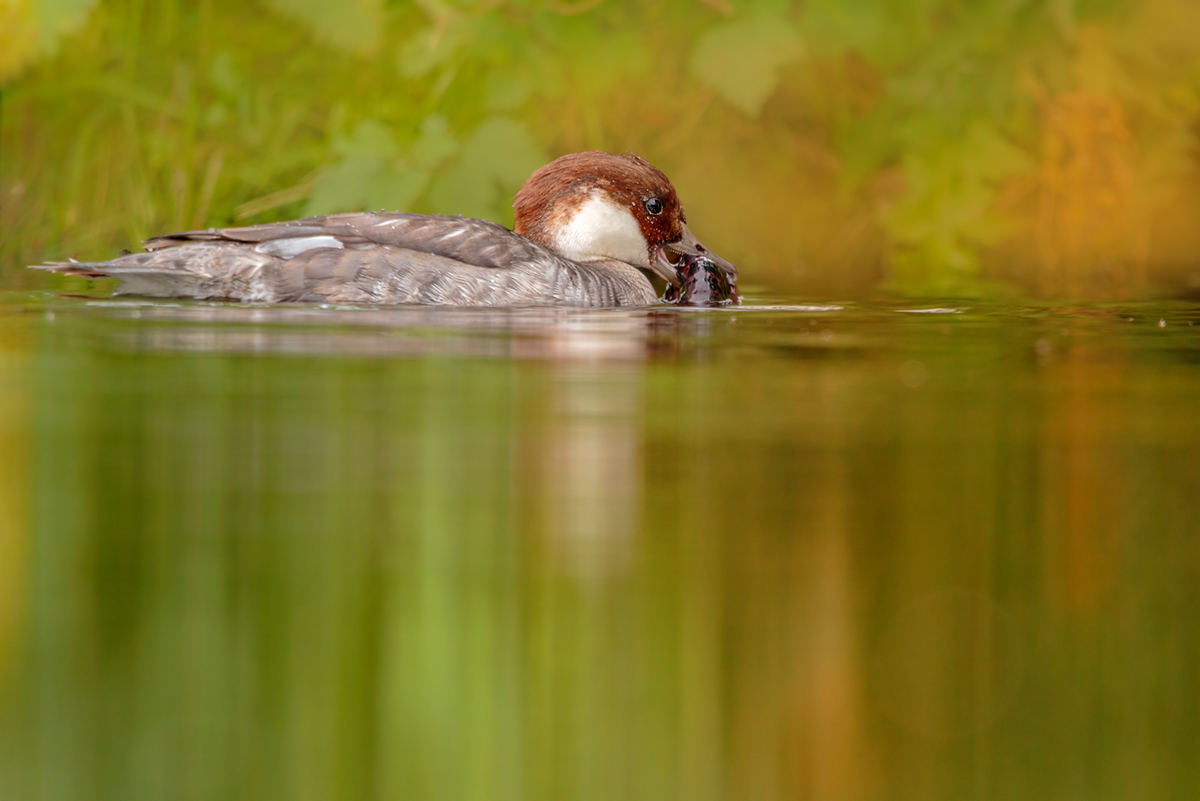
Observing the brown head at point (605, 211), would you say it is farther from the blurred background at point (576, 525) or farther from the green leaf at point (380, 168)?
the green leaf at point (380, 168)

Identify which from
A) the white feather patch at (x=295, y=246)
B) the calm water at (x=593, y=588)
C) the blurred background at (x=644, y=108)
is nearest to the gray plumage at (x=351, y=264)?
the white feather patch at (x=295, y=246)

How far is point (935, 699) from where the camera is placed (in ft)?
7.66

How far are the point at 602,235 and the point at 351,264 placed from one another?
1667mm

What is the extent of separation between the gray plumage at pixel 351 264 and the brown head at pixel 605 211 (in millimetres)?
849

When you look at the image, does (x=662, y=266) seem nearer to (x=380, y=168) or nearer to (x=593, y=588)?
(x=380, y=168)

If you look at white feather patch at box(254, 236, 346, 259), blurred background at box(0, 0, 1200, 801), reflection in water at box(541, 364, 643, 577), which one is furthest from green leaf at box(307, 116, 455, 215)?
reflection in water at box(541, 364, 643, 577)

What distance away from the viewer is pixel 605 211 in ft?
29.2

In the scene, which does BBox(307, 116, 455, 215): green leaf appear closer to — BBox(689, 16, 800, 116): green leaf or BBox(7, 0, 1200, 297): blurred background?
BBox(7, 0, 1200, 297): blurred background

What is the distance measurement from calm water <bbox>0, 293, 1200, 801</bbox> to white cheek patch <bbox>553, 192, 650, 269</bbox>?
383cm

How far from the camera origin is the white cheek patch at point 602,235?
350 inches

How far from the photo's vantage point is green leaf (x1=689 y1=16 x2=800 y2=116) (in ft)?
30.6

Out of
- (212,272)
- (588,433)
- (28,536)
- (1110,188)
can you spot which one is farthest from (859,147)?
(28,536)

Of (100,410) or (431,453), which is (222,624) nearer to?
(431,453)

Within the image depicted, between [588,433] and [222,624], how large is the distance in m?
1.69
